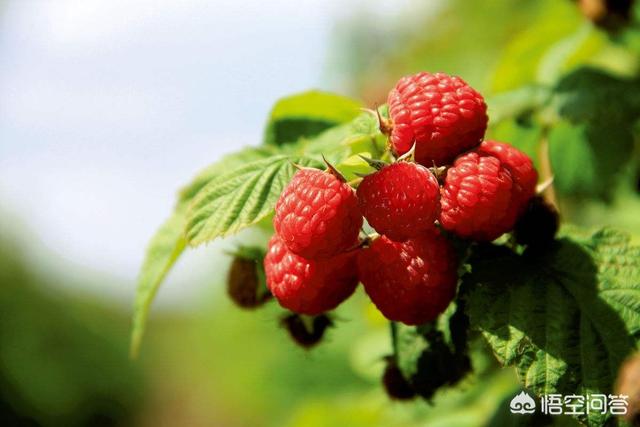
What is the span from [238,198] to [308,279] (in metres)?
0.18

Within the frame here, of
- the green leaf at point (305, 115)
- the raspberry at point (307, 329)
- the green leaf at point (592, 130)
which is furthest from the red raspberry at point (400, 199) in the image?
the green leaf at point (592, 130)

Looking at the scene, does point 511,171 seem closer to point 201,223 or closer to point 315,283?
point 315,283

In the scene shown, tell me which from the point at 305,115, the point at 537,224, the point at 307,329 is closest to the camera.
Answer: the point at 537,224

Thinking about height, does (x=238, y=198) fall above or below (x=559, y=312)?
above

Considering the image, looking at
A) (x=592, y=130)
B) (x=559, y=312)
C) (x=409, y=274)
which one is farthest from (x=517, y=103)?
(x=409, y=274)

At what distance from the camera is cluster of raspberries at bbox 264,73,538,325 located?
3.55 ft

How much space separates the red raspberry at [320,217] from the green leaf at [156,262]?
0.40m

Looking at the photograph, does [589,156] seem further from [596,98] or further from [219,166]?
[219,166]

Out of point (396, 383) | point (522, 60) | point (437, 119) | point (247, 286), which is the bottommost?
point (396, 383)

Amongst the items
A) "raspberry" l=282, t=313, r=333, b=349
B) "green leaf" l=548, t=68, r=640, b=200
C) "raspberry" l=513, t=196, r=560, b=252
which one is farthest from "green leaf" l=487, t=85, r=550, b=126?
"raspberry" l=282, t=313, r=333, b=349

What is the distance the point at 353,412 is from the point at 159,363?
20.6 m

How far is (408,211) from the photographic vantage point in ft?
3.49

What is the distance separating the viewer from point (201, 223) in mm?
1265

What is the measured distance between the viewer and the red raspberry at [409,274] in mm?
1166
